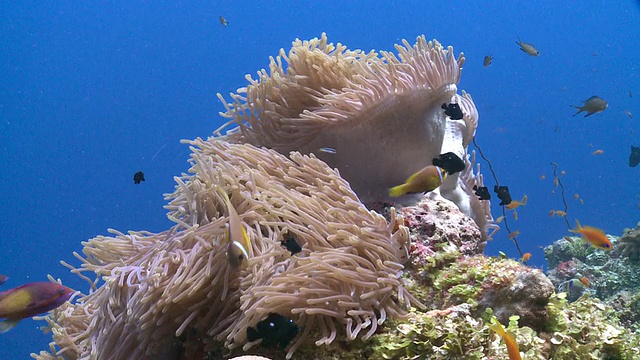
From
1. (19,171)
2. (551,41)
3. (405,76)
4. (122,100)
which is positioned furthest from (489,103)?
(405,76)

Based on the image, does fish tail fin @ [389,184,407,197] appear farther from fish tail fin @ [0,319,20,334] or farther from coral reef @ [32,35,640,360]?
fish tail fin @ [0,319,20,334]

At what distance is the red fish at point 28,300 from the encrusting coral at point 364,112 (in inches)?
72.3

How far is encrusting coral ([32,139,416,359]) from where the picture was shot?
7.24 feet

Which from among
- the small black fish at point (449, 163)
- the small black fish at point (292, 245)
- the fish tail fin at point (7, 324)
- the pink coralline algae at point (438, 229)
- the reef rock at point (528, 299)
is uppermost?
the small black fish at point (449, 163)

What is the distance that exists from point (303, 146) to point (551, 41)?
64.4 metres

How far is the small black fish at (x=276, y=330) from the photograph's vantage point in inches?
81.7

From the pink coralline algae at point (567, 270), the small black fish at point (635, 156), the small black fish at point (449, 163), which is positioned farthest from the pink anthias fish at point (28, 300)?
the small black fish at point (635, 156)

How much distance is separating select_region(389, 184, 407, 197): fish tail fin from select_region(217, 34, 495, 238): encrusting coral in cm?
22

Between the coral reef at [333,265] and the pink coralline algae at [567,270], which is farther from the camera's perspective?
the pink coralline algae at [567,270]

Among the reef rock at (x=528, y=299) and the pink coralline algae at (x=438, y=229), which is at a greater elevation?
the pink coralline algae at (x=438, y=229)

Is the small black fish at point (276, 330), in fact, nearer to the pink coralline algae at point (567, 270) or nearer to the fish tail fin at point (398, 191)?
the fish tail fin at point (398, 191)

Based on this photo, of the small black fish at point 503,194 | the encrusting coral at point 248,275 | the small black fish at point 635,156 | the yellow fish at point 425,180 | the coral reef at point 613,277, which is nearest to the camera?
the encrusting coral at point 248,275

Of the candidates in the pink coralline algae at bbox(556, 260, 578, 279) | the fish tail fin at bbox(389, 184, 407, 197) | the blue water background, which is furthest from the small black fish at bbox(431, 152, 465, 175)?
the blue water background

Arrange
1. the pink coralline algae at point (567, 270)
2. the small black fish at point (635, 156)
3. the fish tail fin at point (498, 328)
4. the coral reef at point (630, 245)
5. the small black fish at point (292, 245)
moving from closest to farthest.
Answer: the fish tail fin at point (498, 328) → the small black fish at point (292, 245) → the coral reef at point (630, 245) → the pink coralline algae at point (567, 270) → the small black fish at point (635, 156)
